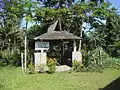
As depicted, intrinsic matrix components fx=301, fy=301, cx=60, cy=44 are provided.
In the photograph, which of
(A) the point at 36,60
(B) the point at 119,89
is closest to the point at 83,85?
(B) the point at 119,89

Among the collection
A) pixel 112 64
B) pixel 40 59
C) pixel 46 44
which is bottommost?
pixel 112 64

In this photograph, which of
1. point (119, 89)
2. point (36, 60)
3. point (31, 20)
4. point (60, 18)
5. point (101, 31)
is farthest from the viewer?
point (101, 31)

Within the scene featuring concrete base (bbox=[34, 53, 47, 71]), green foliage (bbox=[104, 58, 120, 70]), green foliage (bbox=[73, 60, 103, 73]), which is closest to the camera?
green foliage (bbox=[73, 60, 103, 73])

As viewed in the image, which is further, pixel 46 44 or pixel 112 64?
pixel 112 64

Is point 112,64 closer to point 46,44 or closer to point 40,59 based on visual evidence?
point 46,44

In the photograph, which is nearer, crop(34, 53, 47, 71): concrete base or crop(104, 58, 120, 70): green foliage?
crop(34, 53, 47, 71): concrete base

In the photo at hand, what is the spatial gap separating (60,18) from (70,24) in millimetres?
2435

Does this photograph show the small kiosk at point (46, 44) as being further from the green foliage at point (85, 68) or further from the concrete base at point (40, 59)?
the green foliage at point (85, 68)

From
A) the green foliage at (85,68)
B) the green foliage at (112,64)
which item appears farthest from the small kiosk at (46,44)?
the green foliage at (112,64)

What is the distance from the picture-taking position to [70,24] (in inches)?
1137

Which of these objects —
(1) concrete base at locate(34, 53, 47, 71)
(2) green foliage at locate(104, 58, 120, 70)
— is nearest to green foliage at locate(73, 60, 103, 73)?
(1) concrete base at locate(34, 53, 47, 71)

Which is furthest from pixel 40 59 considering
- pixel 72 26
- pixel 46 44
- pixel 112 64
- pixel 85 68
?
pixel 72 26

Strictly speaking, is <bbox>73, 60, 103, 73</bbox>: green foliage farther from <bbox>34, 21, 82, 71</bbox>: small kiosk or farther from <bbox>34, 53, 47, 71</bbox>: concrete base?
<bbox>34, 53, 47, 71</bbox>: concrete base

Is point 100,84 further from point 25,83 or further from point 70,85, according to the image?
point 25,83
